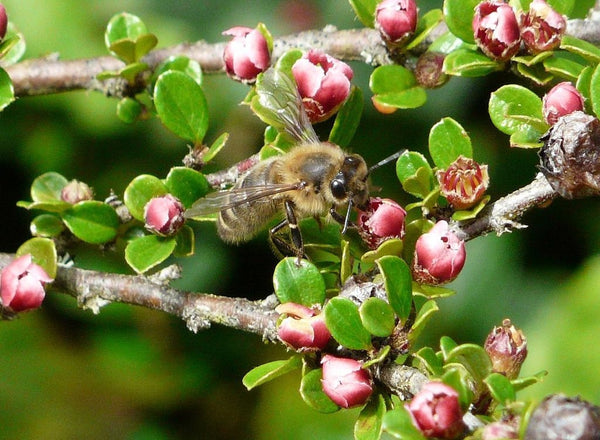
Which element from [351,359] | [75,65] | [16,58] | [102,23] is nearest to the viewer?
[351,359]

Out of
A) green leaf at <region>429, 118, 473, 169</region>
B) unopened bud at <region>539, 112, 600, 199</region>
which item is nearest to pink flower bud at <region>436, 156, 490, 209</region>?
green leaf at <region>429, 118, 473, 169</region>

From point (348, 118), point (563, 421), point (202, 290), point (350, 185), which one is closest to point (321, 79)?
point (348, 118)

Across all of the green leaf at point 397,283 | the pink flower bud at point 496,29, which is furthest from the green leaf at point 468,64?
the green leaf at point 397,283

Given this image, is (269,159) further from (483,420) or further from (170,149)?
(170,149)

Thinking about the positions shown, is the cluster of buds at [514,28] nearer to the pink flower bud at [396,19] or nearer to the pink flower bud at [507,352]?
the pink flower bud at [396,19]

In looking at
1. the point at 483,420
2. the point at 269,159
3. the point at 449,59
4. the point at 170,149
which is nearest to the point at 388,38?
the point at 449,59

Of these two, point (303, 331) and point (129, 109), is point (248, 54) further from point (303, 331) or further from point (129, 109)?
point (303, 331)
